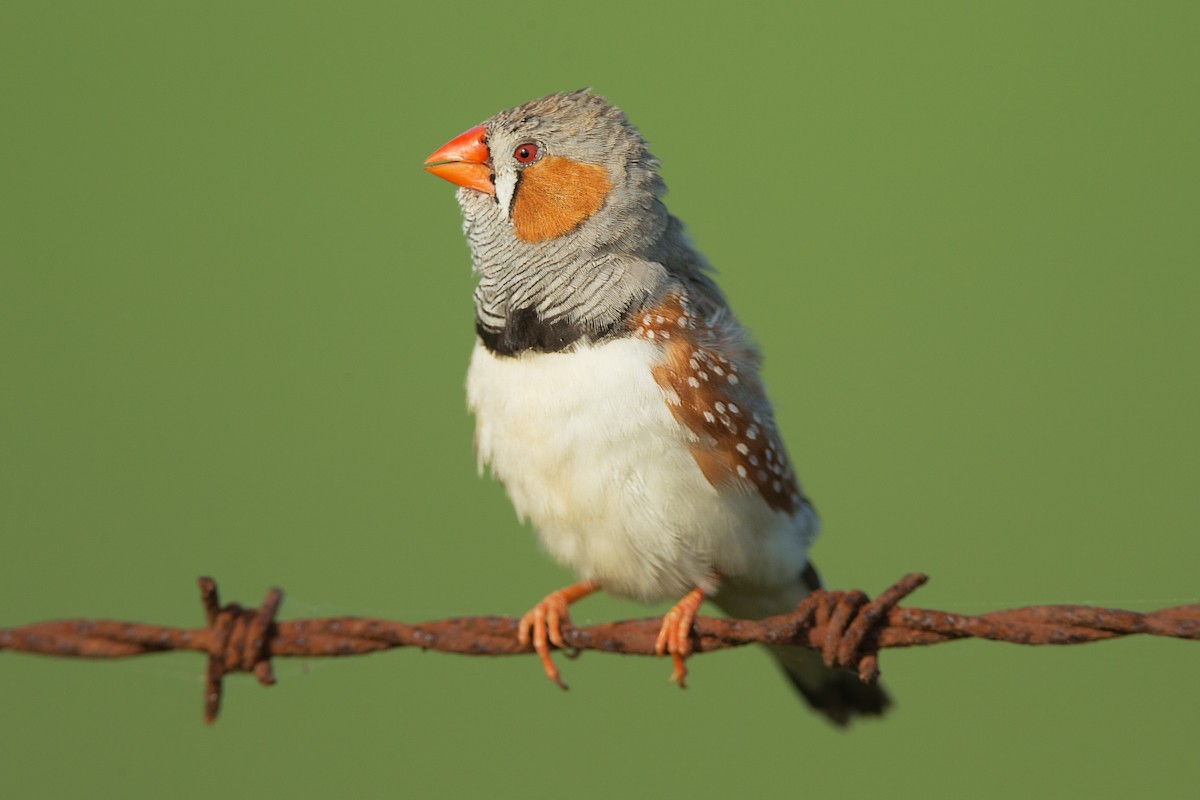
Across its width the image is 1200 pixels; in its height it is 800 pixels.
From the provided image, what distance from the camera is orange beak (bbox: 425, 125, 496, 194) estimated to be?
10.9ft

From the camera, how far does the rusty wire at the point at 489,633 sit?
211 cm

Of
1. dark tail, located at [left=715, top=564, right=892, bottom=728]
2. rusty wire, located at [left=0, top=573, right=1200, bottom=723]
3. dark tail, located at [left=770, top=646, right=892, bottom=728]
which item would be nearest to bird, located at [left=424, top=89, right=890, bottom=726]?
dark tail, located at [left=715, top=564, right=892, bottom=728]

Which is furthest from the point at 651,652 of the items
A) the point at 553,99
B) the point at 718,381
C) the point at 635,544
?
the point at 553,99

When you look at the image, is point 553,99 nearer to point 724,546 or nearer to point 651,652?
point 724,546

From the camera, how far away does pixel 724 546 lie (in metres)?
3.20

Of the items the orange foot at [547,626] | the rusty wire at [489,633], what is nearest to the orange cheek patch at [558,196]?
the orange foot at [547,626]

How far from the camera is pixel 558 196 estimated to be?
3215 mm

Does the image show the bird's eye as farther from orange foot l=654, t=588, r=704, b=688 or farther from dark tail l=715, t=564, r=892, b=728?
dark tail l=715, t=564, r=892, b=728

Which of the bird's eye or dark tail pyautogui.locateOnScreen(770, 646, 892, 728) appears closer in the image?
the bird's eye

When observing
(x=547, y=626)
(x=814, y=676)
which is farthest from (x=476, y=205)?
(x=814, y=676)

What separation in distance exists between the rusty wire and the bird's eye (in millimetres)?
1400

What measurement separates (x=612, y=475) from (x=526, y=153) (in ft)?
3.13

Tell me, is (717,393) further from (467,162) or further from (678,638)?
(467,162)

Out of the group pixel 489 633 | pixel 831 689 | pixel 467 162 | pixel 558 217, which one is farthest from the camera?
pixel 831 689
